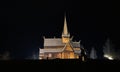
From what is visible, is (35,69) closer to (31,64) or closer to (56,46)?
(31,64)

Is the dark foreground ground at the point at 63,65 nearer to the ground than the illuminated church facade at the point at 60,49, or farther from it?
nearer to the ground

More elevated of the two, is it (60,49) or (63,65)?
(60,49)

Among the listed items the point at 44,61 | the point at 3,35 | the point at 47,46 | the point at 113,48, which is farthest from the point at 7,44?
the point at 44,61

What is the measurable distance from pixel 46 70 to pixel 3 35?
10234cm

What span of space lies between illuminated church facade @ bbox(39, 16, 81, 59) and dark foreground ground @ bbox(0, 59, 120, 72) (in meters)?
56.2

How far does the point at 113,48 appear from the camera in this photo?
311 feet

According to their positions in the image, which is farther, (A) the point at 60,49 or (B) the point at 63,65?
(A) the point at 60,49

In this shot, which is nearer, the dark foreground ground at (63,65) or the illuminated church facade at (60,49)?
the dark foreground ground at (63,65)

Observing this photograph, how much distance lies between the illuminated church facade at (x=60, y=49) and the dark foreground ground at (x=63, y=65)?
184ft

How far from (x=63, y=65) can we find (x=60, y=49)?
61.3 m

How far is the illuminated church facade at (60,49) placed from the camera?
77250 mm

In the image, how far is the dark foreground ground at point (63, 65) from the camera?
63.0 feet

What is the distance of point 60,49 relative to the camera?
3189 inches

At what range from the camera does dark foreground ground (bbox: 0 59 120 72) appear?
19188 millimetres
